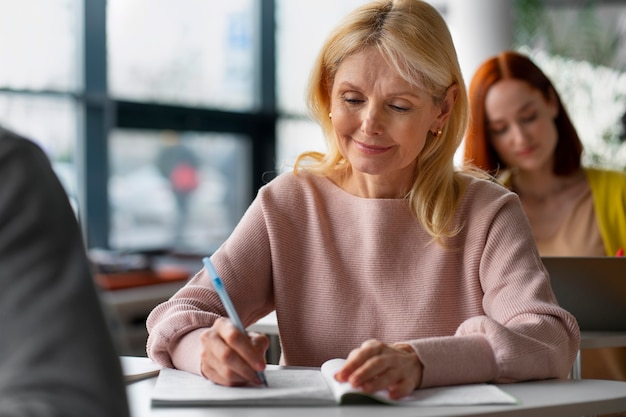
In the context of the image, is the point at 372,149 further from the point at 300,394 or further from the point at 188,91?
the point at 188,91

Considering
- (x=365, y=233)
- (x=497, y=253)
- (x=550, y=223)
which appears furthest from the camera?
(x=550, y=223)

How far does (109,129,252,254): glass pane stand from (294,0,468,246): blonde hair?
3291 millimetres

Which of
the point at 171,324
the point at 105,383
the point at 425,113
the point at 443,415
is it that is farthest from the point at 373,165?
the point at 105,383

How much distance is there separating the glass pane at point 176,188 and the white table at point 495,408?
149 inches

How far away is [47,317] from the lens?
724 millimetres

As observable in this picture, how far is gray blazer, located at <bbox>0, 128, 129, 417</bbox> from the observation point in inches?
28.0

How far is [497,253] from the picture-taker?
1.84 m

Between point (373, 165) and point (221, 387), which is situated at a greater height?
point (373, 165)

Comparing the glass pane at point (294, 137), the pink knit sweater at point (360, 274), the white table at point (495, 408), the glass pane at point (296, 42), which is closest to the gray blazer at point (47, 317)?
the white table at point (495, 408)

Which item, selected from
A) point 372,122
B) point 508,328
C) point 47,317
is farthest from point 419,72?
point 47,317

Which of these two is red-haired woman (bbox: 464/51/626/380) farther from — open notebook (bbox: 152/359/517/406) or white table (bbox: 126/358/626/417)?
open notebook (bbox: 152/359/517/406)

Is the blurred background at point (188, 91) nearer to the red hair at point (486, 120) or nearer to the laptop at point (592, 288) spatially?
the red hair at point (486, 120)

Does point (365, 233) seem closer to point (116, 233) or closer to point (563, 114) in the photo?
point (563, 114)

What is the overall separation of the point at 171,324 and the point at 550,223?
71.7 inches
